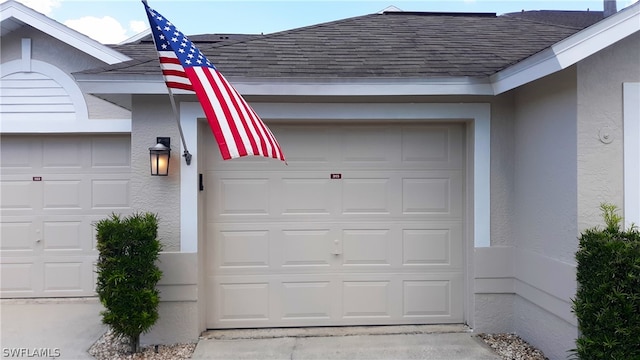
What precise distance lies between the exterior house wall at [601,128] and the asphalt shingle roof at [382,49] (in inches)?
35.8

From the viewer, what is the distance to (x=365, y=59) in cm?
477

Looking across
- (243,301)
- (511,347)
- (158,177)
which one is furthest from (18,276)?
(511,347)

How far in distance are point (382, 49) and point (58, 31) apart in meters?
4.66

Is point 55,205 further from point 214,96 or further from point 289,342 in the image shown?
point 214,96

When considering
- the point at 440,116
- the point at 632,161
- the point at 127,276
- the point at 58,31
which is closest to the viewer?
the point at 632,161

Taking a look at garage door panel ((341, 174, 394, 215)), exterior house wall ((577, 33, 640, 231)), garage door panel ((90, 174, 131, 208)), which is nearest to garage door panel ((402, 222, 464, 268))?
garage door panel ((341, 174, 394, 215))

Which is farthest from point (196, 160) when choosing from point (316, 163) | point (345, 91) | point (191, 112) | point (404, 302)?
point (404, 302)

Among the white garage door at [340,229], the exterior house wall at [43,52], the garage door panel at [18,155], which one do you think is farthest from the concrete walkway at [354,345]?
the exterior house wall at [43,52]

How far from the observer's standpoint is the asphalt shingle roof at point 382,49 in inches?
174

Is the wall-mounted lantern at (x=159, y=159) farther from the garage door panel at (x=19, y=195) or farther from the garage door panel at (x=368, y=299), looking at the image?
the garage door panel at (x=19, y=195)

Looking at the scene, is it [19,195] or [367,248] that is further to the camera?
[19,195]

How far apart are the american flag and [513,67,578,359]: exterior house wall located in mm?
2554

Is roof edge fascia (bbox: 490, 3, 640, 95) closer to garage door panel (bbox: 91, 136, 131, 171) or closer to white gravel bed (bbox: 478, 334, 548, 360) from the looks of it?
white gravel bed (bbox: 478, 334, 548, 360)

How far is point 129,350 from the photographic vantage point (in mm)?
4215
